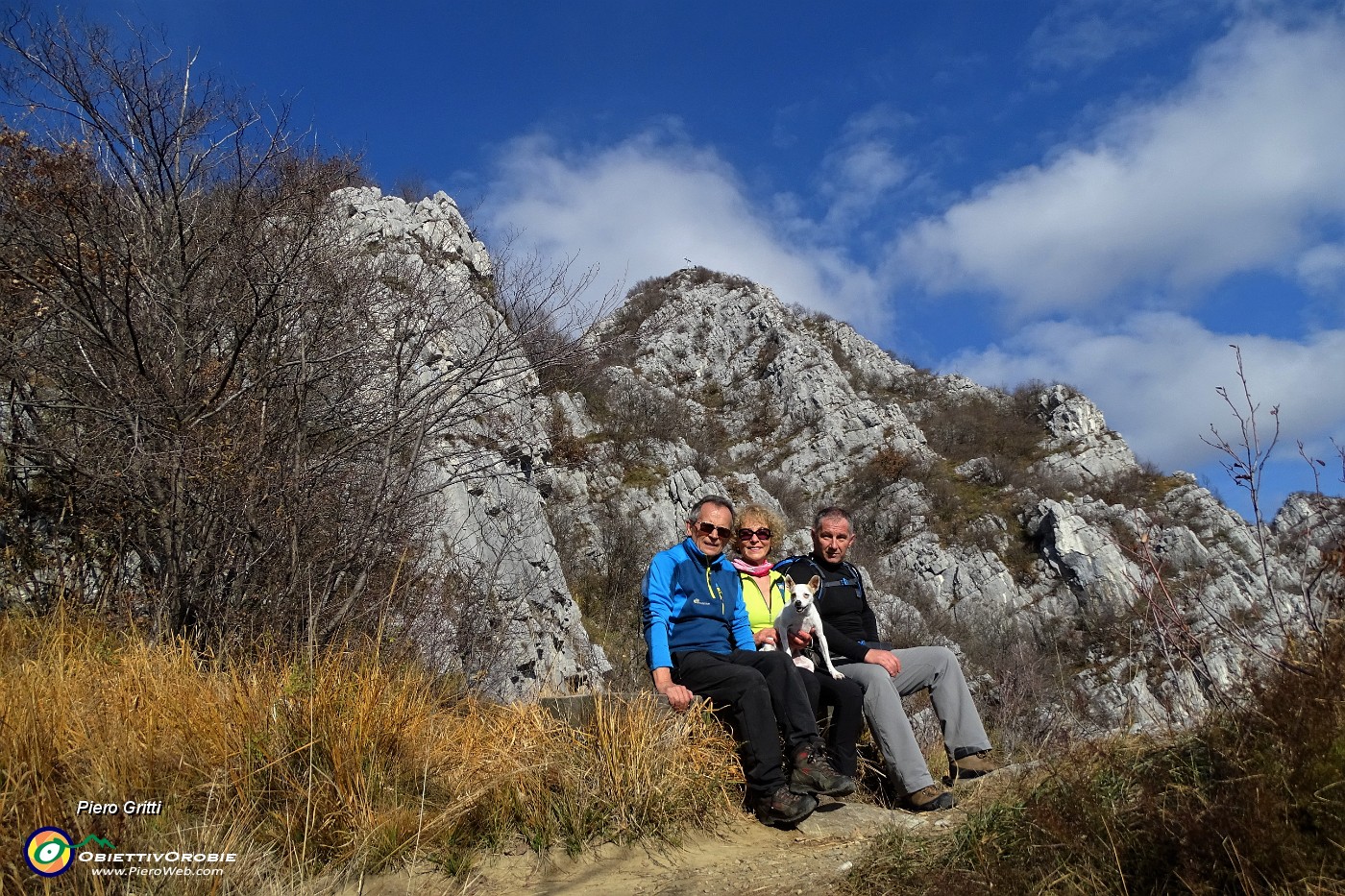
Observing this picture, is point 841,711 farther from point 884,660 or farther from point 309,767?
point 309,767

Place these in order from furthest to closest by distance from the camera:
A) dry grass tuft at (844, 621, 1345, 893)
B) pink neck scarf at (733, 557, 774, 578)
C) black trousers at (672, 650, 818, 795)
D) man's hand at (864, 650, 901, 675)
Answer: pink neck scarf at (733, 557, 774, 578), man's hand at (864, 650, 901, 675), black trousers at (672, 650, 818, 795), dry grass tuft at (844, 621, 1345, 893)

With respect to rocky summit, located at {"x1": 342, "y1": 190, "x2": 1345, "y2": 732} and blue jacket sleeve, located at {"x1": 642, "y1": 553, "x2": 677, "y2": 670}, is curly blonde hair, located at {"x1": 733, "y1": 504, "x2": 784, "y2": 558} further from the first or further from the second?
rocky summit, located at {"x1": 342, "y1": 190, "x2": 1345, "y2": 732}

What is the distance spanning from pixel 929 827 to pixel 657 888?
1.31 metres

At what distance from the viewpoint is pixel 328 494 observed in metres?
4.92

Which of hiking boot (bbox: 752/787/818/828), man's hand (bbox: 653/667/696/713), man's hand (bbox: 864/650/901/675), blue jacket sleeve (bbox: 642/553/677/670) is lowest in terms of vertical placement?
hiking boot (bbox: 752/787/818/828)

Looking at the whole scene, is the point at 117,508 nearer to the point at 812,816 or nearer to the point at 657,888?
the point at 657,888

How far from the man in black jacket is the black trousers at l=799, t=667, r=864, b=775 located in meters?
0.08

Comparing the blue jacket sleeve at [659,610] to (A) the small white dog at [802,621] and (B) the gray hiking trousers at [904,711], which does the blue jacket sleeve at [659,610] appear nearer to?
(A) the small white dog at [802,621]

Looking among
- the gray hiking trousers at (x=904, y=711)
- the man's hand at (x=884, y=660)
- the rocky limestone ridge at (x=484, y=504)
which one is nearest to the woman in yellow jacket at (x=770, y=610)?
the gray hiking trousers at (x=904, y=711)

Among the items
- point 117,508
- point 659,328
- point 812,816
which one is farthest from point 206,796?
point 659,328

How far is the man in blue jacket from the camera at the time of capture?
3.39 m

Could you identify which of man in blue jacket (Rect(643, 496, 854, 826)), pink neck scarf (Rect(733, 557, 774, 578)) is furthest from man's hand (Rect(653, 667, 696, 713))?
pink neck scarf (Rect(733, 557, 774, 578))

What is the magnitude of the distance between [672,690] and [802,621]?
990 millimetres

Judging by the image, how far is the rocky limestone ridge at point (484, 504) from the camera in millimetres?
6266
